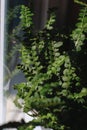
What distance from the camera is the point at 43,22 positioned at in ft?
5.05

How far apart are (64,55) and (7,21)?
45 centimetres

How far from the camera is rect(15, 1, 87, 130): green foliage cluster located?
119cm

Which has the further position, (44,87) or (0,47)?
(0,47)

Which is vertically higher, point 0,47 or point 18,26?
point 18,26

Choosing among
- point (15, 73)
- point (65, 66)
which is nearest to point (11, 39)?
point (15, 73)

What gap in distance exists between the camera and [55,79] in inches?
49.8

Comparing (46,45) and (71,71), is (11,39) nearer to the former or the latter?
(46,45)

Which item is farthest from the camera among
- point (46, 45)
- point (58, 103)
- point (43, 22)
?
point (43, 22)

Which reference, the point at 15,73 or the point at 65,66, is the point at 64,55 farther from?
the point at 15,73

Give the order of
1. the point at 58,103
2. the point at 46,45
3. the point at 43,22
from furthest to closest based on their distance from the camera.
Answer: the point at 43,22, the point at 46,45, the point at 58,103

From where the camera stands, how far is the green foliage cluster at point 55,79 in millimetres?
1193

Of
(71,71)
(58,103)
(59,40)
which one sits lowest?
(58,103)

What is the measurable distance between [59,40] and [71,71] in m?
0.16

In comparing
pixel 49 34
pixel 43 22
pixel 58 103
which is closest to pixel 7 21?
pixel 43 22
